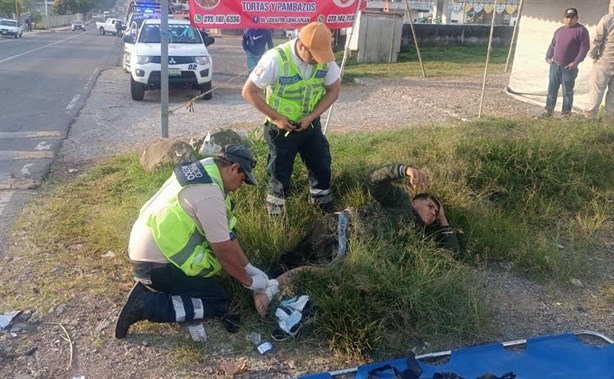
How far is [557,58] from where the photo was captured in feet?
29.4

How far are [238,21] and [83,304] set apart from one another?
323 cm

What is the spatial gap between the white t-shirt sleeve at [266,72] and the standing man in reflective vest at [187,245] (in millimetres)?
993

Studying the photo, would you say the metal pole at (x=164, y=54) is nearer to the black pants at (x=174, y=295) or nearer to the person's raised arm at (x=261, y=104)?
the person's raised arm at (x=261, y=104)

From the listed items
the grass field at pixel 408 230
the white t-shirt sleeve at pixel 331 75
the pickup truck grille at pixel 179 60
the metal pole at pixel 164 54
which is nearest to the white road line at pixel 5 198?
the grass field at pixel 408 230

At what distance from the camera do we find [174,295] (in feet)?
11.3

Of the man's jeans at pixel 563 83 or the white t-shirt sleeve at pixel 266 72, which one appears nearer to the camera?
the white t-shirt sleeve at pixel 266 72


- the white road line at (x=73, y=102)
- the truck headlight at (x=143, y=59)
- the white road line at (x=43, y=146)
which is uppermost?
the truck headlight at (x=143, y=59)

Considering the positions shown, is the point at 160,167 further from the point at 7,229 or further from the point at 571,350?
the point at 571,350

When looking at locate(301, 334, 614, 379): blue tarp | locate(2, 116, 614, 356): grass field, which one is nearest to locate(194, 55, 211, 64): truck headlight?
locate(2, 116, 614, 356): grass field

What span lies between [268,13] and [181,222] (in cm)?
316

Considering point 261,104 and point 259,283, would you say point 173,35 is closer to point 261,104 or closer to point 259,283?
point 261,104

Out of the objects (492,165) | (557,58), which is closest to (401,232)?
(492,165)

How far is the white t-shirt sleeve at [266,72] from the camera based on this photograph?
13.9 feet

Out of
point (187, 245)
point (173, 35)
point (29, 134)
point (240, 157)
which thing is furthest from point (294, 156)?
point (173, 35)
